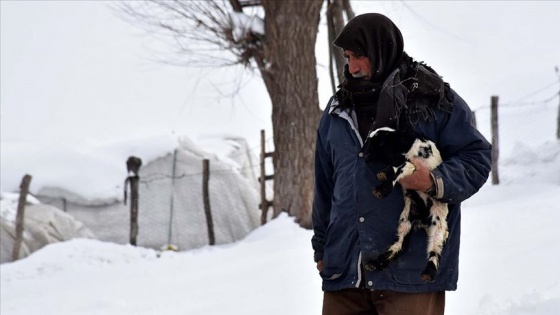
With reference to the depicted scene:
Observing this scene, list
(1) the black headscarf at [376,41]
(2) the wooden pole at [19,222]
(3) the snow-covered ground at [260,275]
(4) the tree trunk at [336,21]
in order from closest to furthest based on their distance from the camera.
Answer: (1) the black headscarf at [376,41] < (3) the snow-covered ground at [260,275] < (2) the wooden pole at [19,222] < (4) the tree trunk at [336,21]

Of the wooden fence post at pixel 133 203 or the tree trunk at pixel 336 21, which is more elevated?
the tree trunk at pixel 336 21

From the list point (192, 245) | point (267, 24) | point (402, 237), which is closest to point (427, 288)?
point (402, 237)

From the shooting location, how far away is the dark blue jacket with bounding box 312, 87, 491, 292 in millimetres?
2469

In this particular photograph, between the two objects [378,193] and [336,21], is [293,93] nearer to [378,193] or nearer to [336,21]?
[336,21]

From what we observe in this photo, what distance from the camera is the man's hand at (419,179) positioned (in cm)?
239

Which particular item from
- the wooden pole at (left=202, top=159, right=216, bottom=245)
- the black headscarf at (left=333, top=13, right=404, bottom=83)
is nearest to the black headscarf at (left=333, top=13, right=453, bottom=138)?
the black headscarf at (left=333, top=13, right=404, bottom=83)

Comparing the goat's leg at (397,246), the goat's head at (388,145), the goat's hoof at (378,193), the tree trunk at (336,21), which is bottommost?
the goat's leg at (397,246)

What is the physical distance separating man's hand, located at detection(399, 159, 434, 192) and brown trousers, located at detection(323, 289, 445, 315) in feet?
1.10

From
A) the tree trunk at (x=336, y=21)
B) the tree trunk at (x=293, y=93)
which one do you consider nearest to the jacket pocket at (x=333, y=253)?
the tree trunk at (x=293, y=93)

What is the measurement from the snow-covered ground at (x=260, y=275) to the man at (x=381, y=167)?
1.86 metres

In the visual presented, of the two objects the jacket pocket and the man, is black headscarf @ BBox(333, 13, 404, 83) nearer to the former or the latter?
the man

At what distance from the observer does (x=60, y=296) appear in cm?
763

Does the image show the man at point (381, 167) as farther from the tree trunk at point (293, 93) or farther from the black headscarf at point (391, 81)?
the tree trunk at point (293, 93)

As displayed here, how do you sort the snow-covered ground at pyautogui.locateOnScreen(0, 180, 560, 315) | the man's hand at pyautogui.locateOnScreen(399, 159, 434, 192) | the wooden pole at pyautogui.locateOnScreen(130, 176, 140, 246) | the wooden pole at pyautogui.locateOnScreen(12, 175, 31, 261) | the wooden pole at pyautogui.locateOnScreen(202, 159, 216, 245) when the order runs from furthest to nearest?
the wooden pole at pyautogui.locateOnScreen(202, 159, 216, 245), the wooden pole at pyautogui.locateOnScreen(130, 176, 140, 246), the wooden pole at pyautogui.locateOnScreen(12, 175, 31, 261), the snow-covered ground at pyautogui.locateOnScreen(0, 180, 560, 315), the man's hand at pyautogui.locateOnScreen(399, 159, 434, 192)
